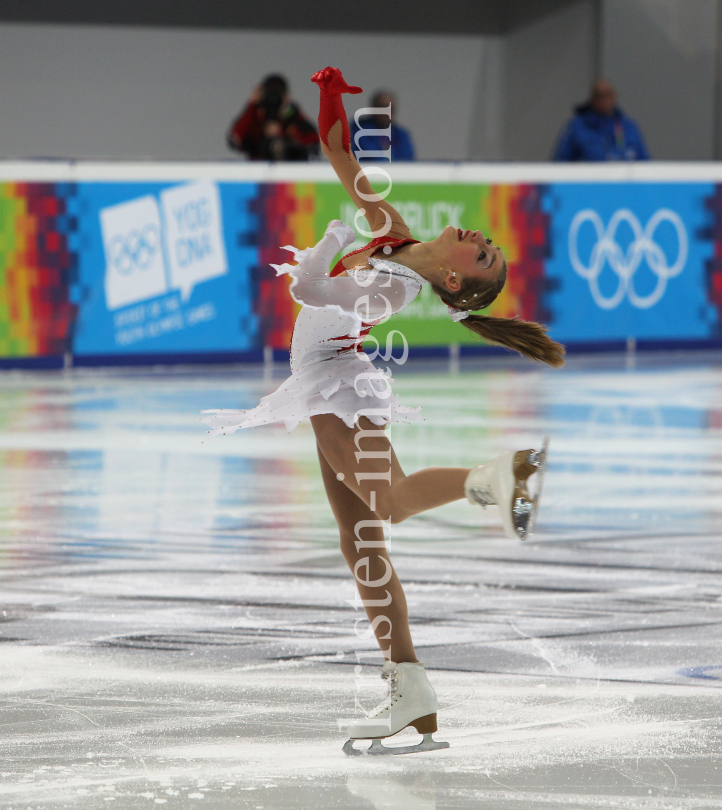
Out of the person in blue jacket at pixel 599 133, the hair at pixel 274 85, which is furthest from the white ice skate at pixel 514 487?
the person in blue jacket at pixel 599 133

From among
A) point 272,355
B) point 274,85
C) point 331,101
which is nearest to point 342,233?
point 331,101

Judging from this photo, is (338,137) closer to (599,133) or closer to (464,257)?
(464,257)

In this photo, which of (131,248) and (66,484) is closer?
(66,484)

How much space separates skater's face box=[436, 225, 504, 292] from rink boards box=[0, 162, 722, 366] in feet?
30.8

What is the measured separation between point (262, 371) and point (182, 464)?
205 inches

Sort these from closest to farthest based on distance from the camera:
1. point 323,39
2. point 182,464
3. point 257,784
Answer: point 257,784 < point 182,464 < point 323,39

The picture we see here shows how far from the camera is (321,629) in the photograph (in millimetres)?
4773

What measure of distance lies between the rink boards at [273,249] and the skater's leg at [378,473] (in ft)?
30.8

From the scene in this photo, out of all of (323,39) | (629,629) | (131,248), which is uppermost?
(323,39)

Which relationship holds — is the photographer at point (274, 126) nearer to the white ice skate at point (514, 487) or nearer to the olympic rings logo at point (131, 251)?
the olympic rings logo at point (131, 251)

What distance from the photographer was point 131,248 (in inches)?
522

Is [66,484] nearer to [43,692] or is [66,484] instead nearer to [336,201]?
[43,692]

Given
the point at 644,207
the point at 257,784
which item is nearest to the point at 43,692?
the point at 257,784

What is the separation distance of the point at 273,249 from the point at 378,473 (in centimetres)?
1056
